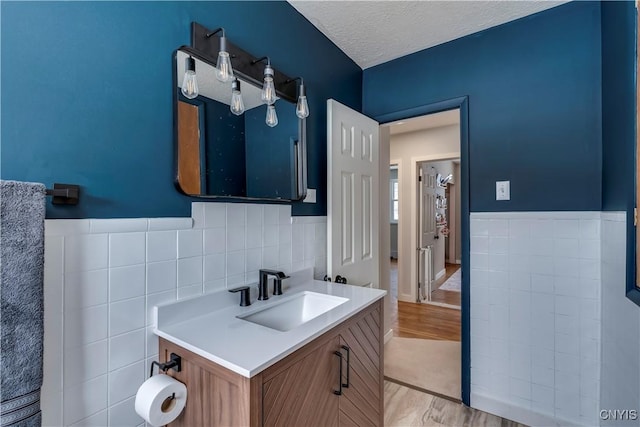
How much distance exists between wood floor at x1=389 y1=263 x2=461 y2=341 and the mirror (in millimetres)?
2195

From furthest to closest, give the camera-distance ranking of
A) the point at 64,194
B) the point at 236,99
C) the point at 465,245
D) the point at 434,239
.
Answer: the point at 434,239 → the point at 465,245 → the point at 236,99 → the point at 64,194

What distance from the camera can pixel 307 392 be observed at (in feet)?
3.31

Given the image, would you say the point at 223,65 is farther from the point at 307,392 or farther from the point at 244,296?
the point at 307,392

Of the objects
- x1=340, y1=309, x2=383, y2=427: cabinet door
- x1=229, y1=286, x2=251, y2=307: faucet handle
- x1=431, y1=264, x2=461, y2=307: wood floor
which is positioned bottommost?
x1=431, y1=264, x2=461, y2=307: wood floor

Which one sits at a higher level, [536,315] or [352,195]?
[352,195]

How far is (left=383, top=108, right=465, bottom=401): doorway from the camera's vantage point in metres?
2.38

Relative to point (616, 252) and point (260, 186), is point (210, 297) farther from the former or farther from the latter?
point (616, 252)

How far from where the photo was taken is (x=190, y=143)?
46.0 inches

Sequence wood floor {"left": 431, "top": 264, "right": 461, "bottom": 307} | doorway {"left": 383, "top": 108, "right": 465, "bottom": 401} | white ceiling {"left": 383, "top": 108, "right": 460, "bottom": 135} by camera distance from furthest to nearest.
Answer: wood floor {"left": 431, "top": 264, "right": 461, "bottom": 307}
white ceiling {"left": 383, "top": 108, "right": 460, "bottom": 135}
doorway {"left": 383, "top": 108, "right": 465, "bottom": 401}

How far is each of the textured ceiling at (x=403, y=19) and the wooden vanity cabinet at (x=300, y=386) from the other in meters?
1.70

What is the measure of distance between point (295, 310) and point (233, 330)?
50 centimetres

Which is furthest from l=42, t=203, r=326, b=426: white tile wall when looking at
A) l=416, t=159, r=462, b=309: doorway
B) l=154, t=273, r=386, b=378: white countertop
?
l=416, t=159, r=462, b=309: doorway

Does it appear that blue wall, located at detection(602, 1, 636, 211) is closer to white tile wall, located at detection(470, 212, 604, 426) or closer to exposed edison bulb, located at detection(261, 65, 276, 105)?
white tile wall, located at detection(470, 212, 604, 426)

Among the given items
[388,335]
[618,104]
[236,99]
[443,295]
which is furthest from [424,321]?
[236,99]
